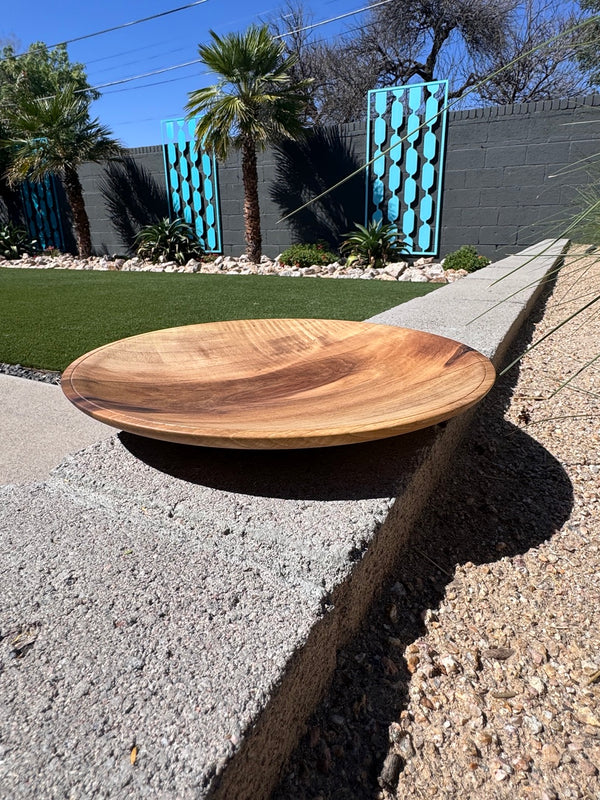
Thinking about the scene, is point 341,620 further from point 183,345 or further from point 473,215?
point 473,215

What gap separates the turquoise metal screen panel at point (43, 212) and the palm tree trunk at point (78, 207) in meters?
2.09

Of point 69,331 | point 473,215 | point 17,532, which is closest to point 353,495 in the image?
point 17,532

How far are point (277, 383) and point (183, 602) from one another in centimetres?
70

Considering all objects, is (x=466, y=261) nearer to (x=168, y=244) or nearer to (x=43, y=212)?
(x=168, y=244)

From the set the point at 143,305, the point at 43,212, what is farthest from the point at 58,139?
the point at 143,305

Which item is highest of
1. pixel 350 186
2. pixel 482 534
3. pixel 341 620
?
pixel 350 186

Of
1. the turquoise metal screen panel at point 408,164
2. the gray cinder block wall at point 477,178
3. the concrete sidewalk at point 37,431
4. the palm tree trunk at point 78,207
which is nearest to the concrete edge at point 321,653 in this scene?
the concrete sidewalk at point 37,431

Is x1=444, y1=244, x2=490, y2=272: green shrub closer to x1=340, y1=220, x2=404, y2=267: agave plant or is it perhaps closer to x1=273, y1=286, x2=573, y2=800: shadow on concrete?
x1=340, y1=220, x2=404, y2=267: agave plant

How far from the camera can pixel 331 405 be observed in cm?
124

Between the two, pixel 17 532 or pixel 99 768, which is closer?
pixel 99 768

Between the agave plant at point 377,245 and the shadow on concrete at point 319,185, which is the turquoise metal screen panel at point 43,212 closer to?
the shadow on concrete at point 319,185

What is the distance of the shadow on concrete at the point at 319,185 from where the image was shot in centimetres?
922

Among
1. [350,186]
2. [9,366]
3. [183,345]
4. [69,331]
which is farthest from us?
[350,186]

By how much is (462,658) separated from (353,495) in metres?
0.41
